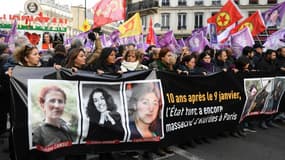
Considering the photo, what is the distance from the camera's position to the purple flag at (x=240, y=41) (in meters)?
12.3

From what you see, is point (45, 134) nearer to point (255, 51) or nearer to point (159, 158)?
point (159, 158)

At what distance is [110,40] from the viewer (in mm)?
19281

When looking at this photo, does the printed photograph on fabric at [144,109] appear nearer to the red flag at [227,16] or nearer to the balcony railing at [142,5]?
the red flag at [227,16]

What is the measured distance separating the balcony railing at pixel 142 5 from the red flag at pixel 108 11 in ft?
173

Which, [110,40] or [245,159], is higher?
[110,40]

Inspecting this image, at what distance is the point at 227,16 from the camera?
45.9ft

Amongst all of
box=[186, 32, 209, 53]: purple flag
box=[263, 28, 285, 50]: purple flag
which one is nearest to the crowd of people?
box=[263, 28, 285, 50]: purple flag

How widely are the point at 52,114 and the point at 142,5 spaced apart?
64.4 m

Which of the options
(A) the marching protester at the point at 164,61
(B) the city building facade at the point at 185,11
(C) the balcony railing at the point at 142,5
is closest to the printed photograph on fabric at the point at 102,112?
(A) the marching protester at the point at 164,61

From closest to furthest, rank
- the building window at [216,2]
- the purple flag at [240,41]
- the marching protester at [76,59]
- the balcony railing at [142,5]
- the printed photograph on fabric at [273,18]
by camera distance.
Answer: the marching protester at [76,59] < the purple flag at [240,41] < the printed photograph on fabric at [273,18] < the building window at [216,2] < the balcony railing at [142,5]

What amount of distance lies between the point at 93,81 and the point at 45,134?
3.12 feet

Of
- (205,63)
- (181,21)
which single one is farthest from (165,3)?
(205,63)

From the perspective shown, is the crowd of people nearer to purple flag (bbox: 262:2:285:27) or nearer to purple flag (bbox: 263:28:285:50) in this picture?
purple flag (bbox: 263:28:285:50)

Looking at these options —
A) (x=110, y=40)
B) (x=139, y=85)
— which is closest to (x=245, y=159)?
(x=139, y=85)
